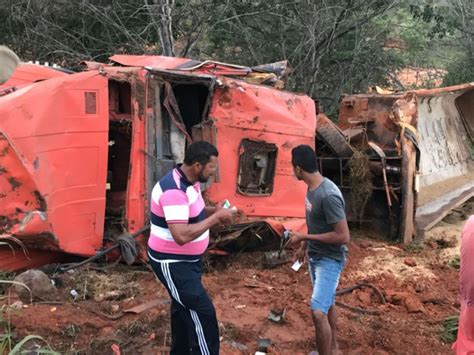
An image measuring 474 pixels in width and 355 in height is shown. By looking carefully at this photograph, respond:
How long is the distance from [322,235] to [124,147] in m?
3.58

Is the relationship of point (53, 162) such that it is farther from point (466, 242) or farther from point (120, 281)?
point (466, 242)

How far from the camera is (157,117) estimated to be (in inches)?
224

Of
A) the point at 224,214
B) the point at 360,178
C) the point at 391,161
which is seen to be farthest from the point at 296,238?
the point at 391,161

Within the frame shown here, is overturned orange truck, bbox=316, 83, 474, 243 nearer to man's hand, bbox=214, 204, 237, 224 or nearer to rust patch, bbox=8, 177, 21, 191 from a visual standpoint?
rust patch, bbox=8, 177, 21, 191

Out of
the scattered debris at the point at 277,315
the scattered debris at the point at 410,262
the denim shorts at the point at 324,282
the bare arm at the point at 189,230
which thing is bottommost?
the scattered debris at the point at 277,315

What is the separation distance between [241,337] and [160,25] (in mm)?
6871

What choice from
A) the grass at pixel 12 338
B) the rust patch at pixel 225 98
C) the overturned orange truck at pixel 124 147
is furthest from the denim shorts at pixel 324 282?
the rust patch at pixel 225 98

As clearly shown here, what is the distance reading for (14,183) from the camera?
501 cm

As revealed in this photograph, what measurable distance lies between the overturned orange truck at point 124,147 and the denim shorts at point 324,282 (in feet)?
7.76

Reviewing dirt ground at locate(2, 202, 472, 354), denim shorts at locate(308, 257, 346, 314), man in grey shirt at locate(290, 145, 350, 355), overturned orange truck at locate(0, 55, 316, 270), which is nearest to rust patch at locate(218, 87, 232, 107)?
overturned orange truck at locate(0, 55, 316, 270)

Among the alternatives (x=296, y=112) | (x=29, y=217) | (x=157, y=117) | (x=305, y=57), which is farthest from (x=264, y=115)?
(x=305, y=57)

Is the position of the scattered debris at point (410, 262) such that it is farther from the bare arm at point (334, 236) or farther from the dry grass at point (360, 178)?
the bare arm at point (334, 236)

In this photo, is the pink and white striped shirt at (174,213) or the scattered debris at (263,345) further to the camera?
the scattered debris at (263,345)

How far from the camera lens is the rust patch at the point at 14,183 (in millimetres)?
4988
